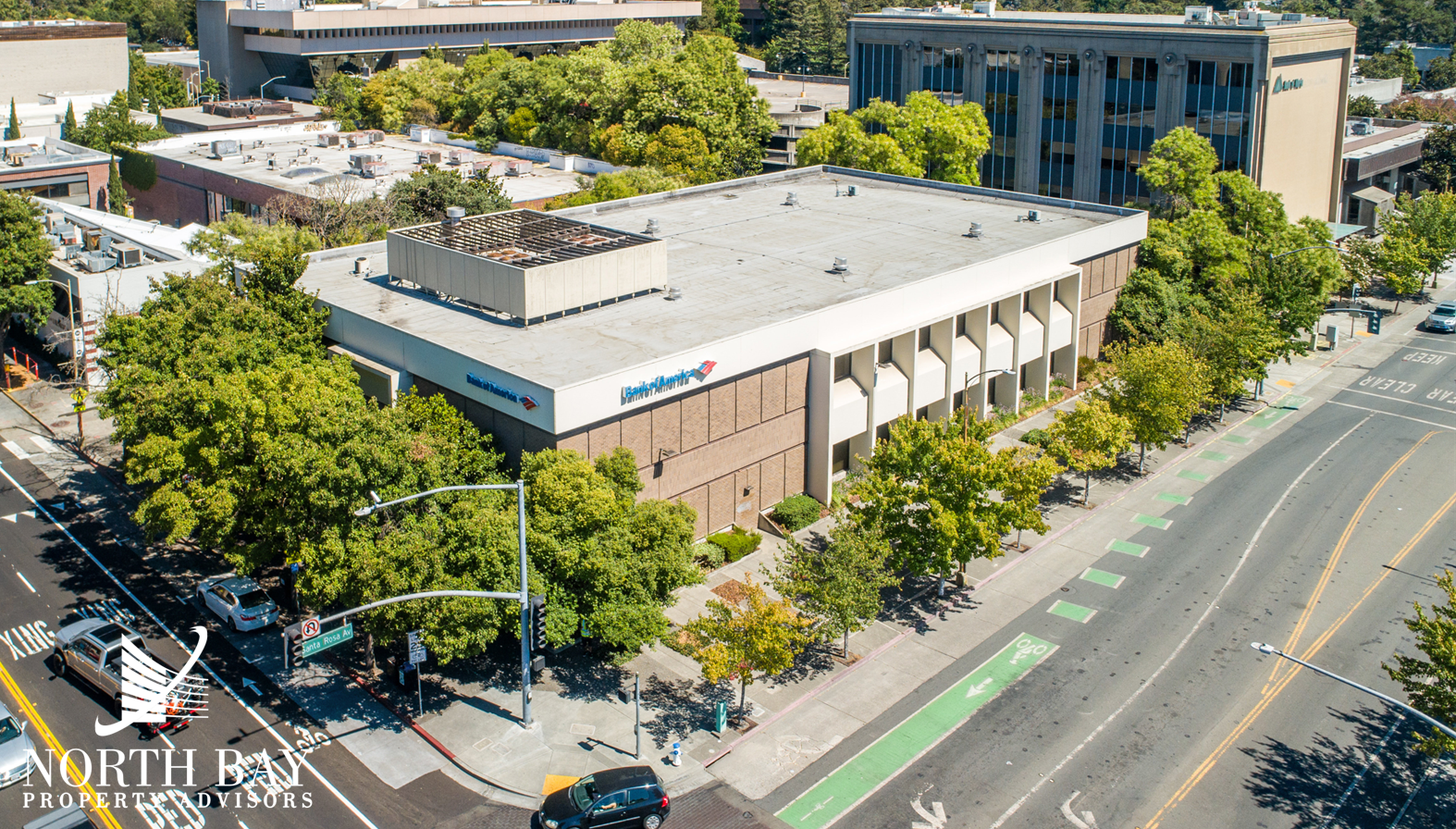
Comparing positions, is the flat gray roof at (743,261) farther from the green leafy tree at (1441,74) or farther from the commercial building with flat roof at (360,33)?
the green leafy tree at (1441,74)

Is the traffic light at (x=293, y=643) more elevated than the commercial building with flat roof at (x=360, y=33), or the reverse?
the commercial building with flat roof at (x=360, y=33)

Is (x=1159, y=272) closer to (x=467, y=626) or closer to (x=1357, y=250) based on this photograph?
(x=1357, y=250)

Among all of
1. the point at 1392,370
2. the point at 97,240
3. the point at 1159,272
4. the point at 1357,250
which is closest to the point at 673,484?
the point at 1159,272

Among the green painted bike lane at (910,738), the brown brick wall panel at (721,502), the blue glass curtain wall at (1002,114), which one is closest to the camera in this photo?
the green painted bike lane at (910,738)

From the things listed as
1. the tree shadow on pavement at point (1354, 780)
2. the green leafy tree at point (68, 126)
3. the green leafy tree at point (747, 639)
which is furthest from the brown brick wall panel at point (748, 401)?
the green leafy tree at point (68, 126)

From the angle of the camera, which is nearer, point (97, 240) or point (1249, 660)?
point (1249, 660)

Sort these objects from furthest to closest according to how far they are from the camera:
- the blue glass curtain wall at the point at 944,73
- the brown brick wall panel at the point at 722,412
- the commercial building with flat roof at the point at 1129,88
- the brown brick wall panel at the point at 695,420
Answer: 1. the blue glass curtain wall at the point at 944,73
2. the commercial building with flat roof at the point at 1129,88
3. the brown brick wall panel at the point at 722,412
4. the brown brick wall panel at the point at 695,420

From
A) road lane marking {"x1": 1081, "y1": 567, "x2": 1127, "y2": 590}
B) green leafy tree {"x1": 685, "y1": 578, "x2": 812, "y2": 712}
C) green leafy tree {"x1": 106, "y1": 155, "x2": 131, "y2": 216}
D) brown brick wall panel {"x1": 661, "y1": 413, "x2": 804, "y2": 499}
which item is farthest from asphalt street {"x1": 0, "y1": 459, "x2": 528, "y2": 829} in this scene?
green leafy tree {"x1": 106, "y1": 155, "x2": 131, "y2": 216}
